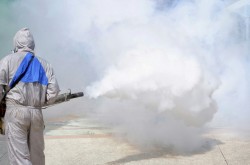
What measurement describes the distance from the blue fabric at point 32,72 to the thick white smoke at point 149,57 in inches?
66.9

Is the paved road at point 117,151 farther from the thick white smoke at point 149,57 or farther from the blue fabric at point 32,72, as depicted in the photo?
the blue fabric at point 32,72

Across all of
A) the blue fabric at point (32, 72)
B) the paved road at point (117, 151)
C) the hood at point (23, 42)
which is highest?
the hood at point (23, 42)

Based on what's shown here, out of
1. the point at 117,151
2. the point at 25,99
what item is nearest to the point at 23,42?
the point at 25,99

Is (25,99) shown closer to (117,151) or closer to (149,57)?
(149,57)

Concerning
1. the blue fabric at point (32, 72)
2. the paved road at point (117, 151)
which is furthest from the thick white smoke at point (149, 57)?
the blue fabric at point (32, 72)

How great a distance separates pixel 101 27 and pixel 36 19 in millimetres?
4161

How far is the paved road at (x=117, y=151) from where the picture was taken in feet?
17.7

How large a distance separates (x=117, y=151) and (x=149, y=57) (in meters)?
1.50

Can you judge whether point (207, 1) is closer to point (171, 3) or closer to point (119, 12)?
point (171, 3)

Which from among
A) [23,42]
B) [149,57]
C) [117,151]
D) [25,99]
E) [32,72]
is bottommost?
[117,151]

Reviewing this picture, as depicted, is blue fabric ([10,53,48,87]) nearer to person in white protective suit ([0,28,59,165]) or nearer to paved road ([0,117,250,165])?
person in white protective suit ([0,28,59,165])

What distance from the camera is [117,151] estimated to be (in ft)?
19.6

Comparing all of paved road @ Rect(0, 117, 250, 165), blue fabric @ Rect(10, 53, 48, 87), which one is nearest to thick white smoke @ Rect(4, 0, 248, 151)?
paved road @ Rect(0, 117, 250, 165)

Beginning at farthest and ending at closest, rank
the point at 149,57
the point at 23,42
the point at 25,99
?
the point at 149,57 < the point at 23,42 < the point at 25,99
